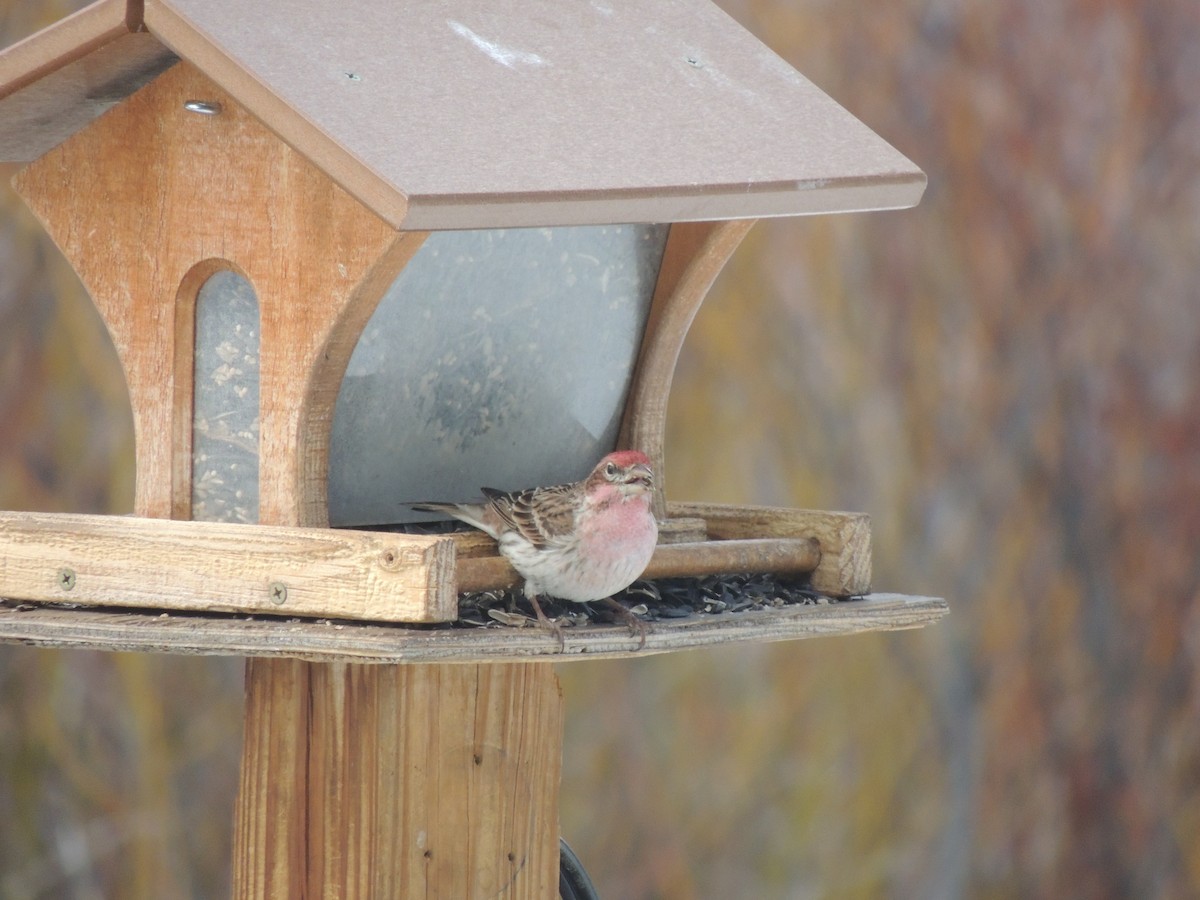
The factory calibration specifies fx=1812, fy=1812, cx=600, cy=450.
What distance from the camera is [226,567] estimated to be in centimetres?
270

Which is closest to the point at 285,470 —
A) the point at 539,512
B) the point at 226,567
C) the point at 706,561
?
the point at 226,567

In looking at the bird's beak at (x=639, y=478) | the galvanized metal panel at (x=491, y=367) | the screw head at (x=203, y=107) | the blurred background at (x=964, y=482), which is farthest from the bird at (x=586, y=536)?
the blurred background at (x=964, y=482)

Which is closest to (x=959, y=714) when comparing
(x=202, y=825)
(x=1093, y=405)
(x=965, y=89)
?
(x=1093, y=405)

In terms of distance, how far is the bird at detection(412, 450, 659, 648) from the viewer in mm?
2814

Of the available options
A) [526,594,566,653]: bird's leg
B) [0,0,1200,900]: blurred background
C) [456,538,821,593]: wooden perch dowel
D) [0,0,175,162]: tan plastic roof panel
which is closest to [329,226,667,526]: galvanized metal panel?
[456,538,821,593]: wooden perch dowel

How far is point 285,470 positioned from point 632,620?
58cm

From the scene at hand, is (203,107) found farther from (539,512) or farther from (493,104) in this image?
(539,512)

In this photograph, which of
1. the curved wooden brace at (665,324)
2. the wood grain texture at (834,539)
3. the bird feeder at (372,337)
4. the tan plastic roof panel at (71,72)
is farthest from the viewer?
the curved wooden brace at (665,324)

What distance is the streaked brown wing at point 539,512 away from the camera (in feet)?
9.30

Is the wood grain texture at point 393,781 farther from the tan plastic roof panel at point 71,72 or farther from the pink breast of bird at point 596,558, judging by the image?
the tan plastic roof panel at point 71,72

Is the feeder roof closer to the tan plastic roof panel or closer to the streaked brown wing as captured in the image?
the tan plastic roof panel

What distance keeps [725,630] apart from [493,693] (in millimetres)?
456

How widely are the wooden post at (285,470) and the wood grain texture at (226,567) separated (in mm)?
129

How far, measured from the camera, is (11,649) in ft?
17.0
